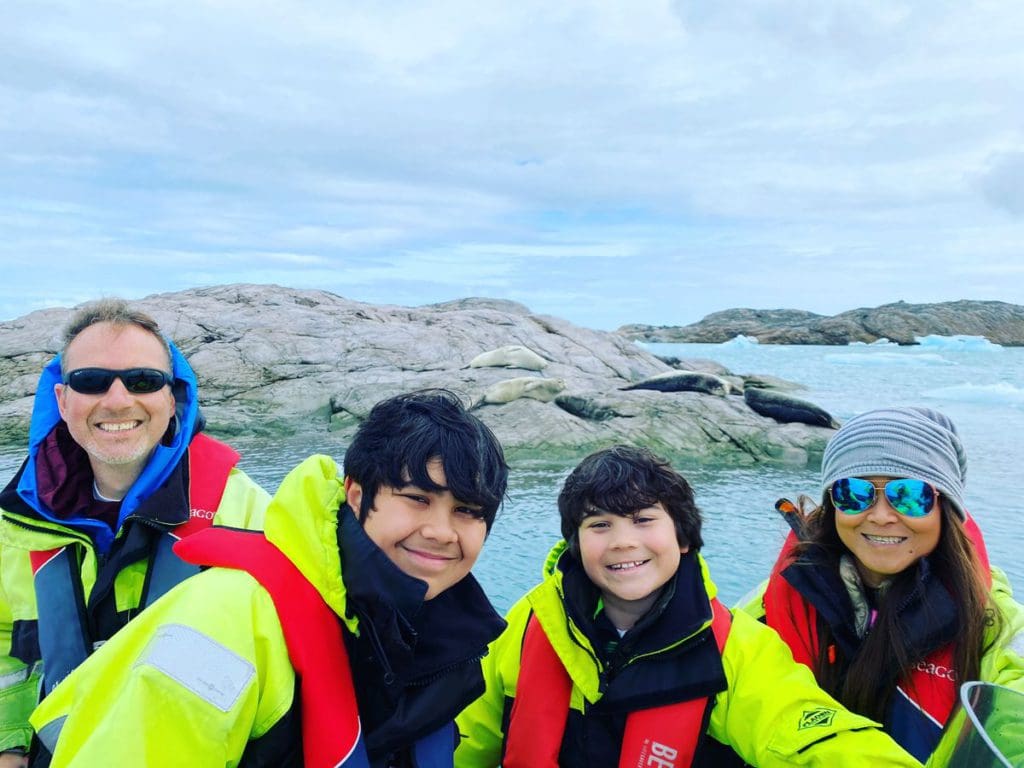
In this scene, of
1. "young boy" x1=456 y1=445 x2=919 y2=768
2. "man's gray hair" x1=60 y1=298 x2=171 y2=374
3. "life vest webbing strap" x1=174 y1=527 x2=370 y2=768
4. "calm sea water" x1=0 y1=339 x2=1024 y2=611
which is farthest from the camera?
"calm sea water" x1=0 y1=339 x2=1024 y2=611

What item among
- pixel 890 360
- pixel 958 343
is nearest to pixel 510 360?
pixel 890 360

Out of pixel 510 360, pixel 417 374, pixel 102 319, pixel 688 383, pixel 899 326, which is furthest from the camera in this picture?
pixel 899 326

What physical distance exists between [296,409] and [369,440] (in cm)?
1268

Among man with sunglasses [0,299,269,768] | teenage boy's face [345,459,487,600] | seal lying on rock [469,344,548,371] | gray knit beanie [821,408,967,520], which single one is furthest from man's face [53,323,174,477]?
seal lying on rock [469,344,548,371]

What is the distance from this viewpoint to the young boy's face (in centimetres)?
208

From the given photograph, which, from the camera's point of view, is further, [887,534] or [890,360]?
[890,360]

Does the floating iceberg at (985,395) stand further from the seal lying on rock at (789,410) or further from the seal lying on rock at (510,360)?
the seal lying on rock at (510,360)

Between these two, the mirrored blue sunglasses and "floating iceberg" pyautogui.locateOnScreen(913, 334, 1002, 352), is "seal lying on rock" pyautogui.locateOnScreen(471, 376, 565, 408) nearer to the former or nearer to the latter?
the mirrored blue sunglasses

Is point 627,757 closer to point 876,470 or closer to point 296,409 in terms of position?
point 876,470

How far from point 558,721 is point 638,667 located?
0.90ft

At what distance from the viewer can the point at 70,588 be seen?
2.23 meters

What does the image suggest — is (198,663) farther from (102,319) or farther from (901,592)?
(901,592)

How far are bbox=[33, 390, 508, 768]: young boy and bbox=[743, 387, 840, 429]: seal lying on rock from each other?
37.6 feet

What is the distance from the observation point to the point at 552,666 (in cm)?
208
